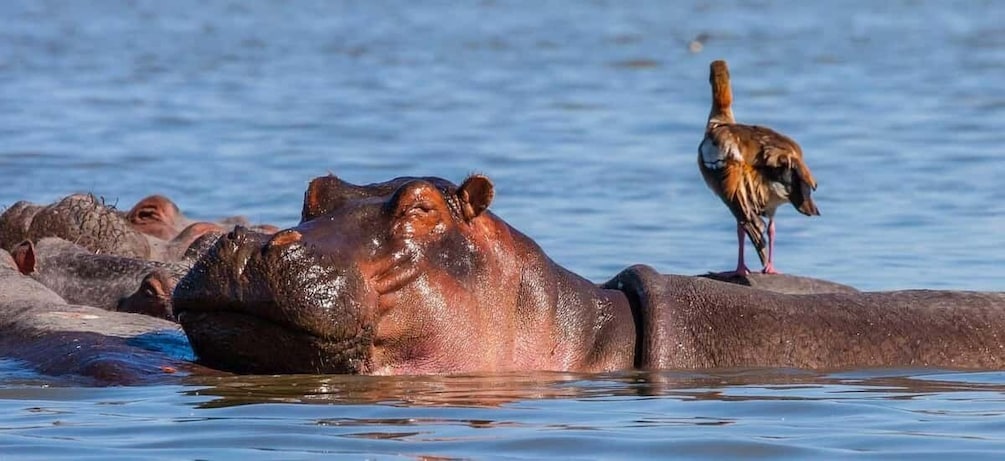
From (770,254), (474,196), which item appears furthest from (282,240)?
(770,254)

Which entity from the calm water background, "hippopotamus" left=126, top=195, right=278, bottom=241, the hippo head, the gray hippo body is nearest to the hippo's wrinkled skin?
"hippopotamus" left=126, top=195, right=278, bottom=241

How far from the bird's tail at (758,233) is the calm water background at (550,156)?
506 mm

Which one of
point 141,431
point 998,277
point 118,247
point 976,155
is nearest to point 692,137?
point 976,155

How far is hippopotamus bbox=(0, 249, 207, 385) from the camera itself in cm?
659

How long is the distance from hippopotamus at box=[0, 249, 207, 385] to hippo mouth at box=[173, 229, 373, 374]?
0.36 metres

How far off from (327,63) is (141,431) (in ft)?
72.7

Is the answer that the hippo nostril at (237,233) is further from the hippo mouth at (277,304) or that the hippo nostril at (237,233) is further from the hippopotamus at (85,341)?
the hippopotamus at (85,341)

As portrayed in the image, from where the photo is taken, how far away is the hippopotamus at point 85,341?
6.59m

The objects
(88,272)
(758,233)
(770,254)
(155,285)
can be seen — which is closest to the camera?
(155,285)

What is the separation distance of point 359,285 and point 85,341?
50.8 inches

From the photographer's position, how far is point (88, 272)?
8484mm

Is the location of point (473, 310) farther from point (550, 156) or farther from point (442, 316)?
point (550, 156)

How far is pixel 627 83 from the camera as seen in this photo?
23.8 metres

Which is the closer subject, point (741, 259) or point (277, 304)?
point (277, 304)
